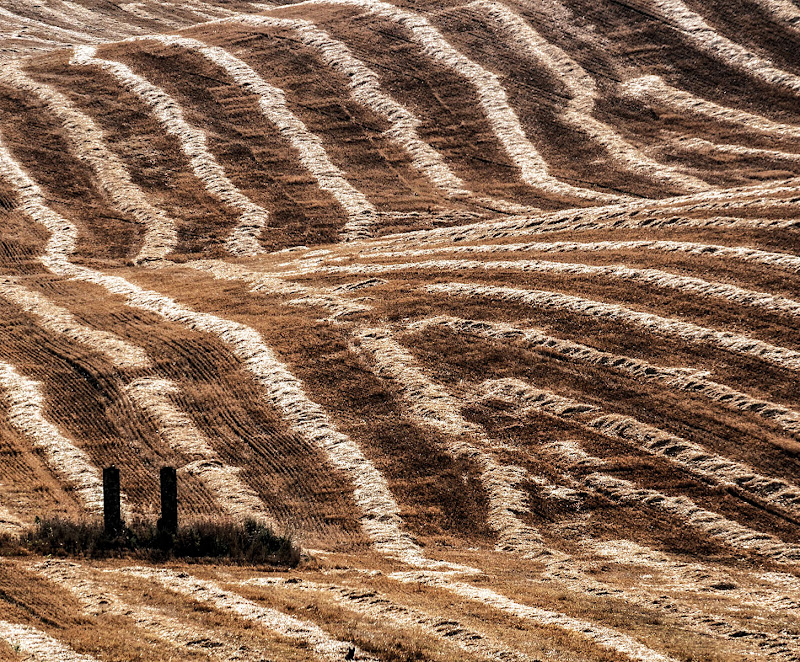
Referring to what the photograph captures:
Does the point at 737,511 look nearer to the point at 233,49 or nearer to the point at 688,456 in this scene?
the point at 688,456

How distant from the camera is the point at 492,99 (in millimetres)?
56719

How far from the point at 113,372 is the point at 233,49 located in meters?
38.3

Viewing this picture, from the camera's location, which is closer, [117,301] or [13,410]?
[13,410]

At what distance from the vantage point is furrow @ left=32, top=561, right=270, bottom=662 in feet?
44.6

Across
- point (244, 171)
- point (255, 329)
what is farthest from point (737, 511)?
point (244, 171)

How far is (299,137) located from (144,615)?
40.7 m

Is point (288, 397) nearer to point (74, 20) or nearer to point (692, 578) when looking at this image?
point (692, 578)

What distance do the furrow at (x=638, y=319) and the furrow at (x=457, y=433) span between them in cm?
407

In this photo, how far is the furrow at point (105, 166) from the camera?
43.3 metres

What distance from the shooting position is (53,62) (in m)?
61.3

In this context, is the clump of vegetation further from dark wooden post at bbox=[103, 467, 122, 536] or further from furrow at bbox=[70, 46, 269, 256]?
furrow at bbox=[70, 46, 269, 256]

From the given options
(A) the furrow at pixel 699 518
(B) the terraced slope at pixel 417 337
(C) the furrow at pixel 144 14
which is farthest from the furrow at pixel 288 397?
(C) the furrow at pixel 144 14

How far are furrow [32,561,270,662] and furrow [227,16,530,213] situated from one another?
3212 centimetres

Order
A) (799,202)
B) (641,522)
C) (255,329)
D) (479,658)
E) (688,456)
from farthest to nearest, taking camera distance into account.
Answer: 1. (799,202)
2. (255,329)
3. (688,456)
4. (641,522)
5. (479,658)
